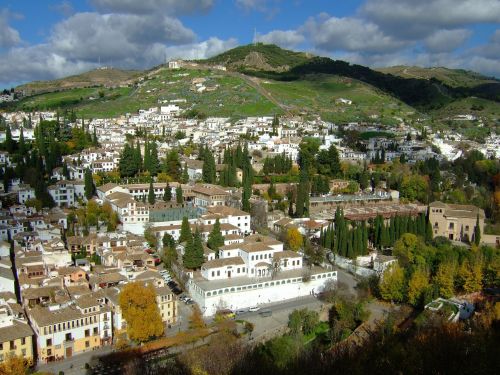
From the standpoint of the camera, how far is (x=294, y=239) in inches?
1291

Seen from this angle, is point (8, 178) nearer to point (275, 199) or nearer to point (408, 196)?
point (275, 199)

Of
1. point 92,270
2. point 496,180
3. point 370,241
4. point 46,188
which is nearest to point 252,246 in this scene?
point 92,270

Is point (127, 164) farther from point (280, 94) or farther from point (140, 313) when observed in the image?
point (280, 94)

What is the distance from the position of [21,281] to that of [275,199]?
2310 cm

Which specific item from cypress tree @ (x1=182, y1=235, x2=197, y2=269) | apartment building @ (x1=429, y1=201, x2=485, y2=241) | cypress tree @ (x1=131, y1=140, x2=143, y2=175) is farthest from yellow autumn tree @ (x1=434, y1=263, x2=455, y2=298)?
cypress tree @ (x1=131, y1=140, x2=143, y2=175)

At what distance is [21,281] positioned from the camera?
2452cm

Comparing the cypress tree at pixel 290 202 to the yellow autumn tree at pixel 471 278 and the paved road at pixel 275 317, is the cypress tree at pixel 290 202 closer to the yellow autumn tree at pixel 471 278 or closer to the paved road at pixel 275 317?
the paved road at pixel 275 317

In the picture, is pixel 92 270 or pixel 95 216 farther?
pixel 95 216

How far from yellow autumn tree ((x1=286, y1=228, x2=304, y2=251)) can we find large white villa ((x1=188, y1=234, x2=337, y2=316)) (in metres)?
2.97

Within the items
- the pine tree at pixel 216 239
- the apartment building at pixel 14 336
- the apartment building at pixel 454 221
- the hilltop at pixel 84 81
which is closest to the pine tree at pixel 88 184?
the pine tree at pixel 216 239

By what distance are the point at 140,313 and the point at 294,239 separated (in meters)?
13.6

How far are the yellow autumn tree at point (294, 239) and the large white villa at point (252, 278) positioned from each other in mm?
2973

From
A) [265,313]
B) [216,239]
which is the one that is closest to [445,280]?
[265,313]

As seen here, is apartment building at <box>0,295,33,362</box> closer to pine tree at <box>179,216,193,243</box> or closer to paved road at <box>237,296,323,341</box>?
paved road at <box>237,296,323,341</box>
